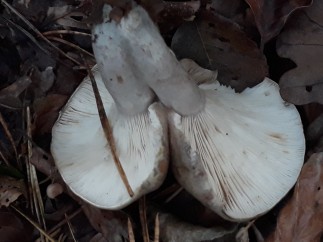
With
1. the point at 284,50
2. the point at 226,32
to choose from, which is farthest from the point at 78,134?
the point at 284,50

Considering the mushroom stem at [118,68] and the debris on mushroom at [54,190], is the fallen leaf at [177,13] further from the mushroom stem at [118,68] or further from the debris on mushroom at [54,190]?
the debris on mushroom at [54,190]

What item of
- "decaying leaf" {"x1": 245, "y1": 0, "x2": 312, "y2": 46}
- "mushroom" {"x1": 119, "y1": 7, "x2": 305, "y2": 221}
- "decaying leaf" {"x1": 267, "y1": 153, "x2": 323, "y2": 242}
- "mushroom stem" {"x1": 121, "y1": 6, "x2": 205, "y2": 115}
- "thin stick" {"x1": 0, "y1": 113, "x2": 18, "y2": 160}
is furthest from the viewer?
"thin stick" {"x1": 0, "y1": 113, "x2": 18, "y2": 160}

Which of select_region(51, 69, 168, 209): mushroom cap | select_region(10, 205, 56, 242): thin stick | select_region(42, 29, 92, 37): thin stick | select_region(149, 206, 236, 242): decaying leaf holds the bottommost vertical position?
select_region(149, 206, 236, 242): decaying leaf

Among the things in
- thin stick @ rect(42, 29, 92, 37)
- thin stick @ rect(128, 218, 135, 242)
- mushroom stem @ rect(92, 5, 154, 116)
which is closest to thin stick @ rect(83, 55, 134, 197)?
mushroom stem @ rect(92, 5, 154, 116)

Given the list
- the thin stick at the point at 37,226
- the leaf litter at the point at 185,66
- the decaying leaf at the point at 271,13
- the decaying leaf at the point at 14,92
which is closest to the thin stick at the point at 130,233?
the leaf litter at the point at 185,66

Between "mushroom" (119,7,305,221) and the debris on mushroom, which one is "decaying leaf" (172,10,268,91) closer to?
"mushroom" (119,7,305,221)

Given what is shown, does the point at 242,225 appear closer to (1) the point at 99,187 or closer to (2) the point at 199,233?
(2) the point at 199,233

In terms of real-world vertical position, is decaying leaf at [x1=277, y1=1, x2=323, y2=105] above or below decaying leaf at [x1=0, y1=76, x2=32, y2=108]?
below
